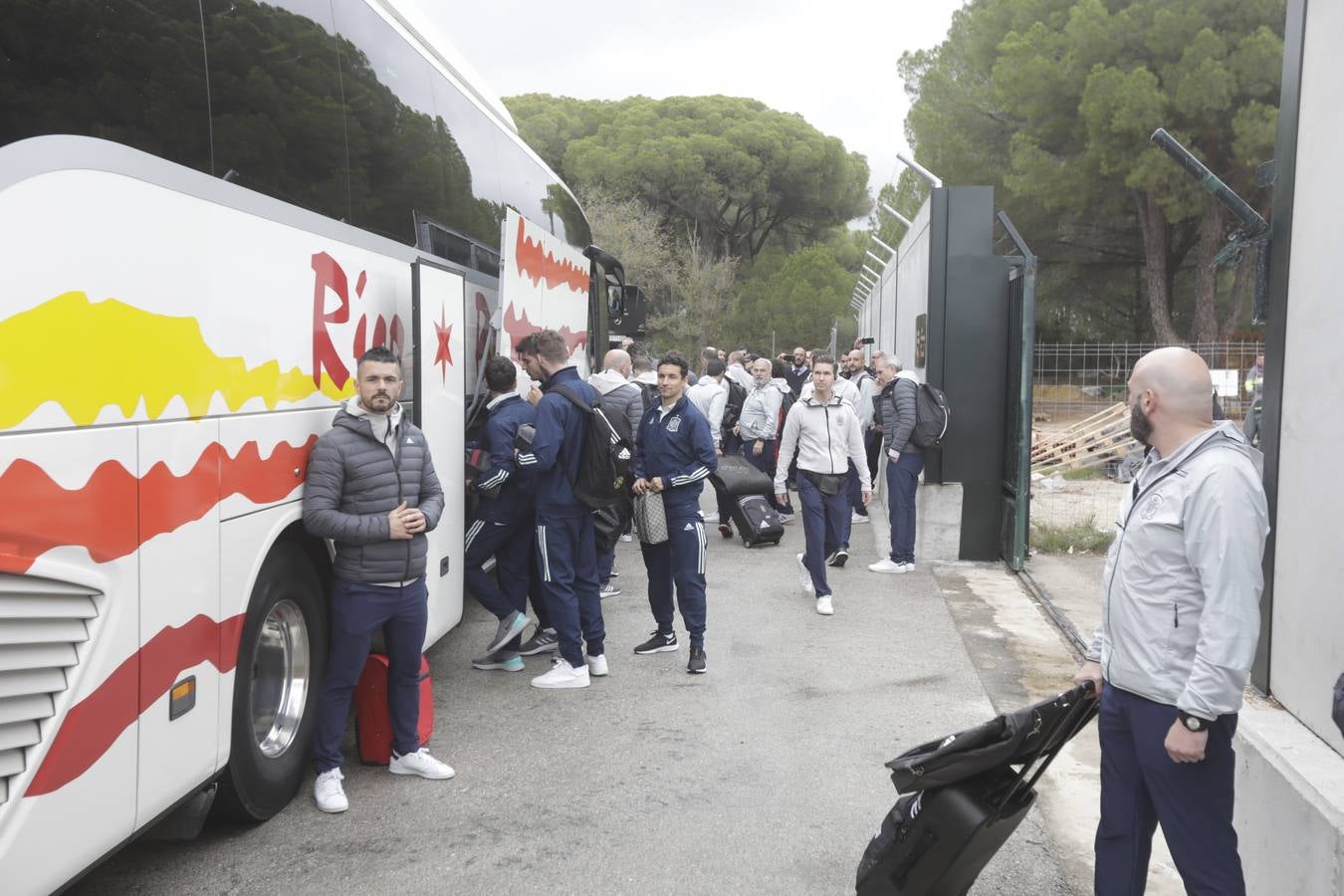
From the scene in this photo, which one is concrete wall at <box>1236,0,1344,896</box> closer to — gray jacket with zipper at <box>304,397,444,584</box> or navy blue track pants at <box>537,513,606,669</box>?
gray jacket with zipper at <box>304,397,444,584</box>

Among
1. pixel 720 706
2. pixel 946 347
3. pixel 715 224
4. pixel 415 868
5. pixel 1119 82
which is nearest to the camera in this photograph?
pixel 415 868

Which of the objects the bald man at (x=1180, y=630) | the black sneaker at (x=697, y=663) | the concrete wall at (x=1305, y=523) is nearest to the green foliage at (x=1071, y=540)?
the black sneaker at (x=697, y=663)

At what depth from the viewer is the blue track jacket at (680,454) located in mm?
6402

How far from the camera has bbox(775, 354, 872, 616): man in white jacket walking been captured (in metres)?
8.06

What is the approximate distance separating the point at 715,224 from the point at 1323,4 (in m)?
48.5

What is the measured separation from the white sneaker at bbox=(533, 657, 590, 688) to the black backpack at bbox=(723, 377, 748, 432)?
7.02 metres

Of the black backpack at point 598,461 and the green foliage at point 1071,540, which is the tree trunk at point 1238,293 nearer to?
the green foliage at point 1071,540

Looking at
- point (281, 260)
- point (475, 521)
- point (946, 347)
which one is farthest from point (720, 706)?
point (946, 347)

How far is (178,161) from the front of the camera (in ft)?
11.4

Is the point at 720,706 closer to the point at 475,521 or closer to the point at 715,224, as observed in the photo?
the point at 475,521

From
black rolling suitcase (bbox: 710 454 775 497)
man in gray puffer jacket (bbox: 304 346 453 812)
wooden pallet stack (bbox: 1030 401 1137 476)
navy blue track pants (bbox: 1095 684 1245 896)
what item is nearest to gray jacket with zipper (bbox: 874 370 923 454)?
black rolling suitcase (bbox: 710 454 775 497)

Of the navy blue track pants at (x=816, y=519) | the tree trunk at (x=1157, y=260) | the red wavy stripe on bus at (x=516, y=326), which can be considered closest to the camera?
the red wavy stripe on bus at (x=516, y=326)

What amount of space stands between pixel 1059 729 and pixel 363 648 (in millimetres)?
2658

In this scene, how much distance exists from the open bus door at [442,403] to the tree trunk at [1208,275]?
2460 centimetres
